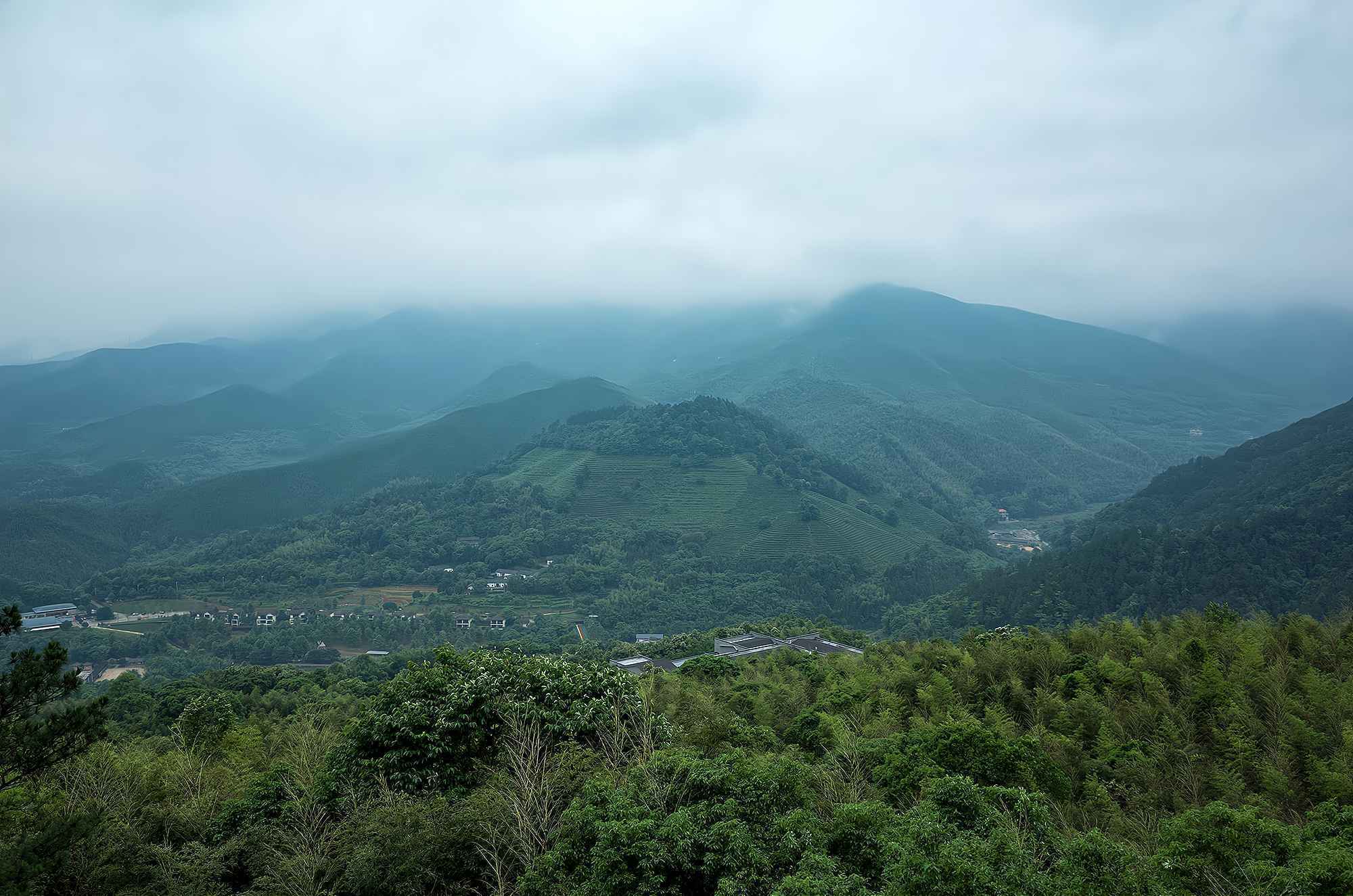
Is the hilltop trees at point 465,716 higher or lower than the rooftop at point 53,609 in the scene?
higher

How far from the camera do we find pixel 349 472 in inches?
6147

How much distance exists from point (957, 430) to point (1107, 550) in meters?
123

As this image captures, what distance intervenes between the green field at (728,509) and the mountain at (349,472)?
121 feet

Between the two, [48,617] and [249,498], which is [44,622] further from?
[249,498]

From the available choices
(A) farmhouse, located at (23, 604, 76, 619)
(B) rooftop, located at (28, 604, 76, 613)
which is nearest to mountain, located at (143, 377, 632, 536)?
(B) rooftop, located at (28, 604, 76, 613)

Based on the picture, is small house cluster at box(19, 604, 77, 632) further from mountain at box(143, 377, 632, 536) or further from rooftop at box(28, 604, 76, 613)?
mountain at box(143, 377, 632, 536)

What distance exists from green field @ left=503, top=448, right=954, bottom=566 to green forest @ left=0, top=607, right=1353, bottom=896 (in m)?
76.5

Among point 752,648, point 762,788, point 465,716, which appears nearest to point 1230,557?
point 752,648

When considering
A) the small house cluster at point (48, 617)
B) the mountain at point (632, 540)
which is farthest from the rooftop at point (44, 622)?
the mountain at point (632, 540)

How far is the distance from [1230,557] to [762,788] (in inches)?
2334

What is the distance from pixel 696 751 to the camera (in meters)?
14.8

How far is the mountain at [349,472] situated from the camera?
129 metres

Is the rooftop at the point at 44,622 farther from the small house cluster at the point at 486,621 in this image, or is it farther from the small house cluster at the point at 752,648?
the small house cluster at the point at 752,648

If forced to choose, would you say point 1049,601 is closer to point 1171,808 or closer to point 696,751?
point 1171,808
